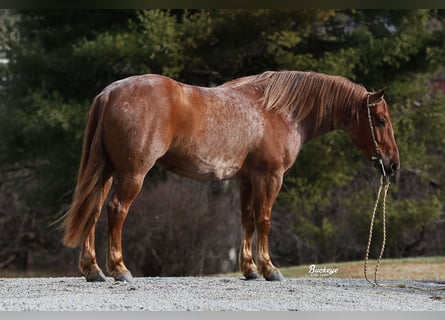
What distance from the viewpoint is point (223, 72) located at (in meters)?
14.7

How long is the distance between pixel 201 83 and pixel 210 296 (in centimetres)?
865

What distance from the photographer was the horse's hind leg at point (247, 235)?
7777 mm

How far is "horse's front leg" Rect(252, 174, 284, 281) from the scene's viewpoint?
749 cm

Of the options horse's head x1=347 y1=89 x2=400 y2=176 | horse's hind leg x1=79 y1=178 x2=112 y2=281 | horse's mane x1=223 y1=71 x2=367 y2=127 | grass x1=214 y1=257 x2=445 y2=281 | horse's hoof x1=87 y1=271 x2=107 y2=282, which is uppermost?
horse's mane x1=223 y1=71 x2=367 y2=127

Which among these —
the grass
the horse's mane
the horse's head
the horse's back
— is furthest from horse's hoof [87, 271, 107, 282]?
the grass

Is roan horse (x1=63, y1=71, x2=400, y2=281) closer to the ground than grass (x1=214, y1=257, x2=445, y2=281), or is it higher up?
higher up

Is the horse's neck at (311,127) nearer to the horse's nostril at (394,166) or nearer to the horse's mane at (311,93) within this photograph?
the horse's mane at (311,93)

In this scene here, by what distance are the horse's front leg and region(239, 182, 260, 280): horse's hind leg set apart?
16cm

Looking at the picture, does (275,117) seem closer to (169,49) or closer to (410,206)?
(169,49)

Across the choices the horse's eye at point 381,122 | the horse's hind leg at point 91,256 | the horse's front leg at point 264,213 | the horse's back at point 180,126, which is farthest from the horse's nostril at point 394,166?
the horse's hind leg at point 91,256

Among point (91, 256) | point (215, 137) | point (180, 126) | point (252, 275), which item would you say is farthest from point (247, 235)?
point (91, 256)

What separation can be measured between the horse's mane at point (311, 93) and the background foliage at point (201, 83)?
5.42m

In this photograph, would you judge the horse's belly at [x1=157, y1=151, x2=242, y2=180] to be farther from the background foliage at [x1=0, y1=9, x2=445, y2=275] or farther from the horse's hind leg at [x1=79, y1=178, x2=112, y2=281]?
the background foliage at [x1=0, y1=9, x2=445, y2=275]

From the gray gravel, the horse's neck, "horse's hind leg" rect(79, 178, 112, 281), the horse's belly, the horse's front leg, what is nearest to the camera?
the gray gravel
